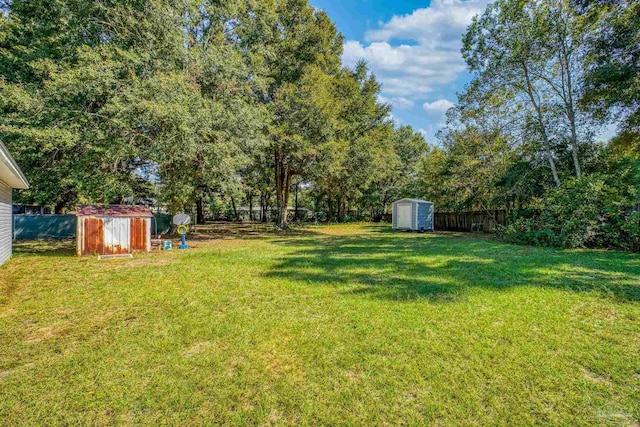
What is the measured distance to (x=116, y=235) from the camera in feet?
27.6

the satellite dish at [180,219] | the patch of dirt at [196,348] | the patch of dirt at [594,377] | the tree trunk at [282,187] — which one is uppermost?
the tree trunk at [282,187]

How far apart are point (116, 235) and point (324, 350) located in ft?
26.0

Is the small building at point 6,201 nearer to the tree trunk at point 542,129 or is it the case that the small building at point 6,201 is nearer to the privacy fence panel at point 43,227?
the privacy fence panel at point 43,227

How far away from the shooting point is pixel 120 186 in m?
9.17

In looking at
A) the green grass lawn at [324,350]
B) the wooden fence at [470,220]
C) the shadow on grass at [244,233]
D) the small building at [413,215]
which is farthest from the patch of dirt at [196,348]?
the small building at [413,215]

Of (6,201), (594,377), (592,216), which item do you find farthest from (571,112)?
(6,201)

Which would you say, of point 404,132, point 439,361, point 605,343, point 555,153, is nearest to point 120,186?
point 439,361

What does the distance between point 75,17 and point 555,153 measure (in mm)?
16846

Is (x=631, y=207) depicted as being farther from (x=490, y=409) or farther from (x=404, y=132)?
(x=404, y=132)

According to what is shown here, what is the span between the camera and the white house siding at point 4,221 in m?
6.91

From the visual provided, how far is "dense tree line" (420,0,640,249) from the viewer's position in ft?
30.2

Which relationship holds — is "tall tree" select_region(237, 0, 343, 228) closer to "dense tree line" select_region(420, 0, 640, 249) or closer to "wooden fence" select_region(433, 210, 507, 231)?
"dense tree line" select_region(420, 0, 640, 249)

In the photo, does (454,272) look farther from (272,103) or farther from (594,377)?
(272,103)

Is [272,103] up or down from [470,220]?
up
